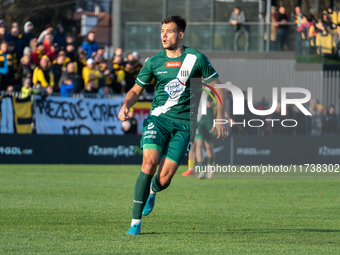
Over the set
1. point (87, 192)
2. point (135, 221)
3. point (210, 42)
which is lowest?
point (87, 192)

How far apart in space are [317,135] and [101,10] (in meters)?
31.1

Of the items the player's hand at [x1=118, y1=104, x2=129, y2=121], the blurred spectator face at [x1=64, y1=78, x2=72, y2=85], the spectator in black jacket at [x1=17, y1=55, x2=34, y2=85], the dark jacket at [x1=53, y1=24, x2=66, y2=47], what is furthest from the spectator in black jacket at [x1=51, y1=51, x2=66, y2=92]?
the player's hand at [x1=118, y1=104, x2=129, y2=121]

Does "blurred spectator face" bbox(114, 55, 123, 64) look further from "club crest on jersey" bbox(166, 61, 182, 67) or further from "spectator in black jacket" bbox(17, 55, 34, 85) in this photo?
"club crest on jersey" bbox(166, 61, 182, 67)

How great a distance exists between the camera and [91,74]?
19.2 m

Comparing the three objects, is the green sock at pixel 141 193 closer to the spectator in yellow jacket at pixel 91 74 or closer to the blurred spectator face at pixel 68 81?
the blurred spectator face at pixel 68 81

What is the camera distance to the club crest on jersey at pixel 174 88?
6.96m

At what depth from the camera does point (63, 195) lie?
10883 mm

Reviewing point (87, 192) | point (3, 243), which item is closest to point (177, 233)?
point (3, 243)

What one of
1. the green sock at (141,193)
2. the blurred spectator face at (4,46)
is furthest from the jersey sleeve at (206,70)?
the blurred spectator face at (4,46)

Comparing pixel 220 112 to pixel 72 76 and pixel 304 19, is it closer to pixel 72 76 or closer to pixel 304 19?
pixel 72 76

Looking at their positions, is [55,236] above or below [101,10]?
below

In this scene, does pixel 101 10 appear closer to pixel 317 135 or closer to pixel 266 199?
pixel 317 135

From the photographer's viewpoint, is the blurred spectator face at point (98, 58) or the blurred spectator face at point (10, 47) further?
the blurred spectator face at point (98, 58)

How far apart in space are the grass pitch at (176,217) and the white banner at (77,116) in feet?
14.4
